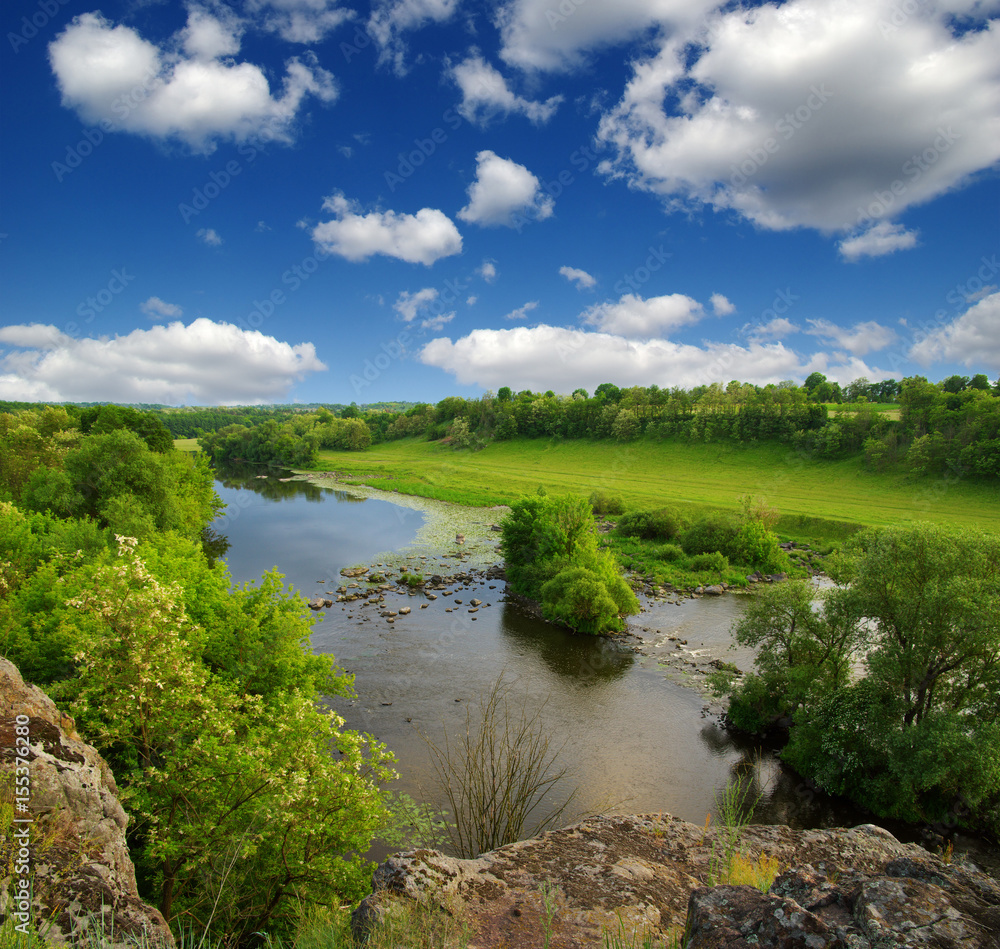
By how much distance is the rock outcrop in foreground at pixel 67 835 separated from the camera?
5.80m

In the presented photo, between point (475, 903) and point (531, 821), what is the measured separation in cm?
930

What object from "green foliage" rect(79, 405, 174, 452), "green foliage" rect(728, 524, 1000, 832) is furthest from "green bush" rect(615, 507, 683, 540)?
"green foliage" rect(79, 405, 174, 452)

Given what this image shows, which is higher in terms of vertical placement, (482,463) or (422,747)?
(482,463)

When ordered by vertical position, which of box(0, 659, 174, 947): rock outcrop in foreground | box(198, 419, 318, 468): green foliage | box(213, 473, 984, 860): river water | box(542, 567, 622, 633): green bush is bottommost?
box(213, 473, 984, 860): river water

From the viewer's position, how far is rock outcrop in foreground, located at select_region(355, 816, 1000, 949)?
Answer: 432cm

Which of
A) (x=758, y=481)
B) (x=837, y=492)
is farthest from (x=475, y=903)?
(x=758, y=481)

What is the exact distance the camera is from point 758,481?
7956 centimetres

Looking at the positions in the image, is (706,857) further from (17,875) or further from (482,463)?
(482,463)

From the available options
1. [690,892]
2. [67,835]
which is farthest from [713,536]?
[67,835]

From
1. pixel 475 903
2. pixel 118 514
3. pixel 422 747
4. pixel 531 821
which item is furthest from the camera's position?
pixel 118 514

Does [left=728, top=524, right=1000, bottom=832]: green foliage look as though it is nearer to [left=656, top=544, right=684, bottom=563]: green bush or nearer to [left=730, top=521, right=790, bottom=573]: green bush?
[left=730, top=521, right=790, bottom=573]: green bush

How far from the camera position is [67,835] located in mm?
6805

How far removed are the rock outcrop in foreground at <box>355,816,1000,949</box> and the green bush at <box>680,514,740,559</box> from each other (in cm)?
4021

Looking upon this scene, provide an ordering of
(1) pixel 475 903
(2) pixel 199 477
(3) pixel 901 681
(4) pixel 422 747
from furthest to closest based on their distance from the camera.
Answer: (2) pixel 199 477 < (4) pixel 422 747 < (3) pixel 901 681 < (1) pixel 475 903
